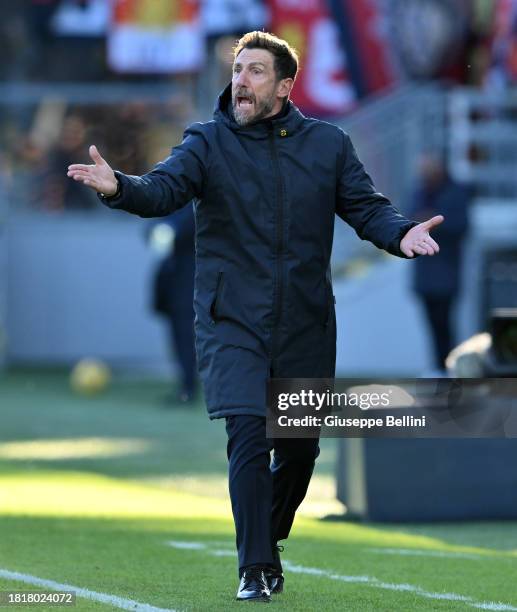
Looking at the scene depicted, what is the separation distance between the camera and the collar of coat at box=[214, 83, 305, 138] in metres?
7.12

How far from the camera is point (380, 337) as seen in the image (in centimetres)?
2234

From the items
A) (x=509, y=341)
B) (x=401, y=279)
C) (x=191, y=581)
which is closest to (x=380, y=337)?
(x=401, y=279)

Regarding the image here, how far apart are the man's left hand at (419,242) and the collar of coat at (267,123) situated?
590 mm

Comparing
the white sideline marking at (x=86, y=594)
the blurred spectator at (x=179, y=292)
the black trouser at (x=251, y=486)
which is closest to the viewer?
the white sideline marking at (x=86, y=594)

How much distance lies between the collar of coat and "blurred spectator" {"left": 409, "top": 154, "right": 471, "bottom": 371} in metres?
10.4

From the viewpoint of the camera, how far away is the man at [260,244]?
6902mm

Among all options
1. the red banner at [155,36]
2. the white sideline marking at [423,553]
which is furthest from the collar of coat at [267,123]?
the red banner at [155,36]

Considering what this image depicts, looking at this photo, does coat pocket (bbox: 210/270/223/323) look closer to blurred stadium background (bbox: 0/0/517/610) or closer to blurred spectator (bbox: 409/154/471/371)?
blurred spectator (bbox: 409/154/471/371)

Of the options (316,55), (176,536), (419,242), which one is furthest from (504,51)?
(419,242)

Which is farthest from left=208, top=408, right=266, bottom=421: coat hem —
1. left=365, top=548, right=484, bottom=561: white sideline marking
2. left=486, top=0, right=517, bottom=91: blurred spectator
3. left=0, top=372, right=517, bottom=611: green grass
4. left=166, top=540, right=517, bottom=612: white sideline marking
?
left=486, top=0, right=517, bottom=91: blurred spectator

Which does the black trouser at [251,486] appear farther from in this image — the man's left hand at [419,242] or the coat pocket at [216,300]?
the man's left hand at [419,242]

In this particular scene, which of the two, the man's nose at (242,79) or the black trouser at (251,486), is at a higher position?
the man's nose at (242,79)

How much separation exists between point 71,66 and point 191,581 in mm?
18128

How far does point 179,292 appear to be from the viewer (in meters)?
17.6
